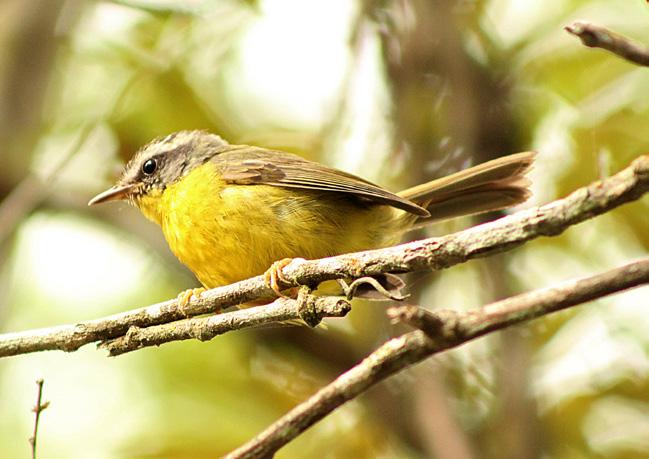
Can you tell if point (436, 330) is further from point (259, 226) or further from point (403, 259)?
point (259, 226)

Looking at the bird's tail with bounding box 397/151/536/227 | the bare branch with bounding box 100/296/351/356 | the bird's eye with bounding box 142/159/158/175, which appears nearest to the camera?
the bare branch with bounding box 100/296/351/356

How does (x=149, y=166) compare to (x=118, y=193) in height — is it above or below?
above

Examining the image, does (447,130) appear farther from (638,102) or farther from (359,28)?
(638,102)

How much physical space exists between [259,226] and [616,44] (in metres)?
2.47

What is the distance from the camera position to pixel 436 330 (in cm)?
183

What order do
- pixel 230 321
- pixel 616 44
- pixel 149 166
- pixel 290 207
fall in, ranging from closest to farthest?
1. pixel 616 44
2. pixel 230 321
3. pixel 290 207
4. pixel 149 166

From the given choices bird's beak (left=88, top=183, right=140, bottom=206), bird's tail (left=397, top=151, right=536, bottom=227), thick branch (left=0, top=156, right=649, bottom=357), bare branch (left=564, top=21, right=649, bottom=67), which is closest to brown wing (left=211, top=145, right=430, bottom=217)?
bird's tail (left=397, top=151, right=536, bottom=227)

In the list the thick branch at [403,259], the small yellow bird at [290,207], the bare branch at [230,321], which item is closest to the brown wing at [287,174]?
the small yellow bird at [290,207]

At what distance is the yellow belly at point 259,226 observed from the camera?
13.1 ft

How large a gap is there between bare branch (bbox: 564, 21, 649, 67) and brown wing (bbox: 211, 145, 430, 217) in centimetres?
202

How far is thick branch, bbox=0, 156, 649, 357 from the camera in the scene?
186 cm

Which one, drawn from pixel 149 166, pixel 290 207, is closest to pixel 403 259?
pixel 290 207

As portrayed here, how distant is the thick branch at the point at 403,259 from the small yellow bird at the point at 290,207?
30.0 inches

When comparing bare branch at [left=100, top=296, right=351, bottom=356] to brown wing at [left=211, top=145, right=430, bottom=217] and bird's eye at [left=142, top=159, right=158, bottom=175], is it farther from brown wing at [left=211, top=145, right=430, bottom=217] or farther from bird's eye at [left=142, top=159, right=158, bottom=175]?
bird's eye at [left=142, top=159, right=158, bottom=175]
